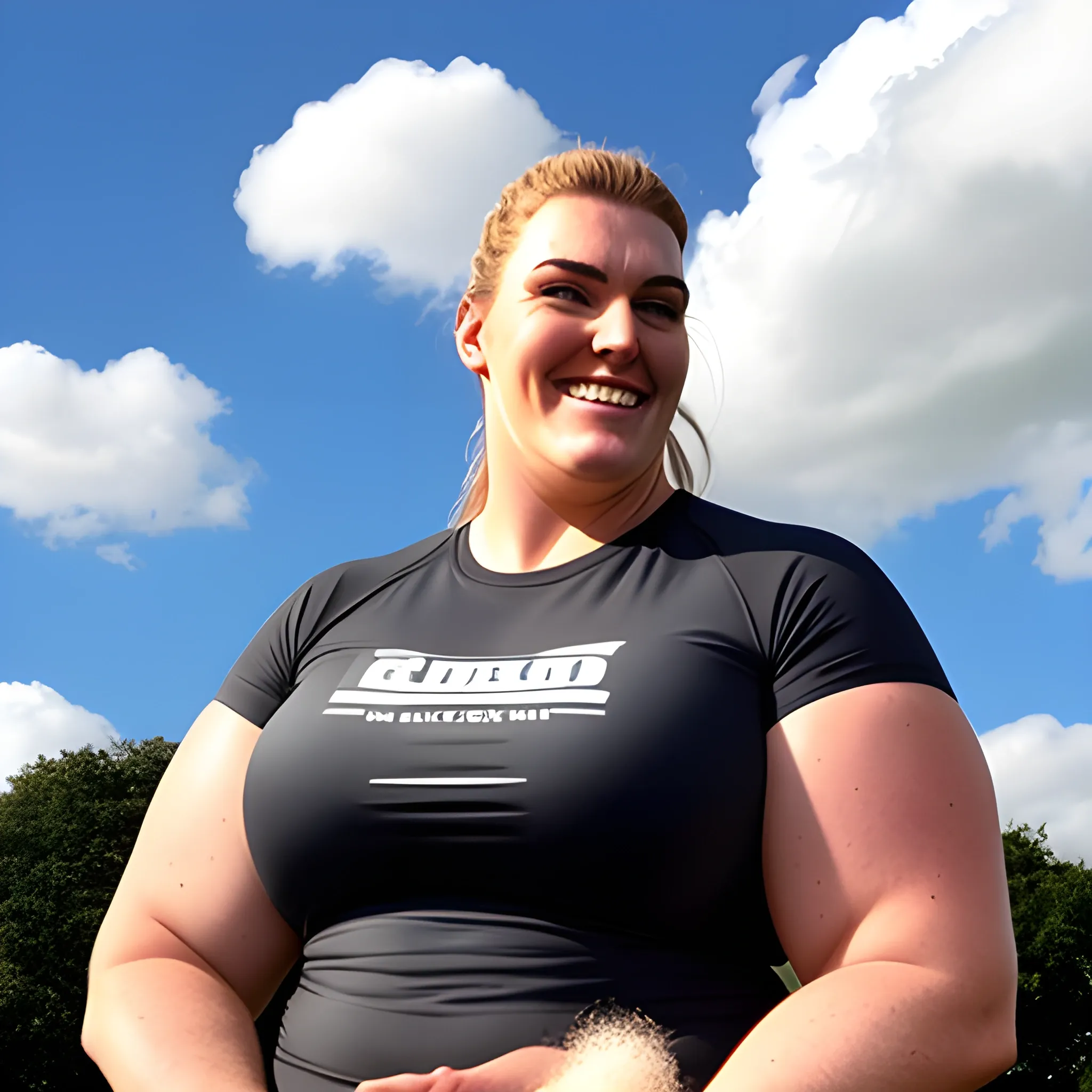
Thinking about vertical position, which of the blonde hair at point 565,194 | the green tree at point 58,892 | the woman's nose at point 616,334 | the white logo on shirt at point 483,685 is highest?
the green tree at point 58,892

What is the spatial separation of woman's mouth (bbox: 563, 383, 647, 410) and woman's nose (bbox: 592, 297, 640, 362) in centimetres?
7

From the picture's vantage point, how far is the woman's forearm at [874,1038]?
75.3 inches

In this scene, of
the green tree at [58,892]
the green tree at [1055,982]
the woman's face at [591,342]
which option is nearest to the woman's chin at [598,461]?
the woman's face at [591,342]

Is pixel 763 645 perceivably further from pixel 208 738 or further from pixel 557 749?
pixel 208 738

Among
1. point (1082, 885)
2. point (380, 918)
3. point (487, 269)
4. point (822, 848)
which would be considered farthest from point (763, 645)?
point (1082, 885)

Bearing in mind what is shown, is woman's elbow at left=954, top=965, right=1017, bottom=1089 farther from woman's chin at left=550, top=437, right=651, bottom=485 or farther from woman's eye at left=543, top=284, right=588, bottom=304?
woman's eye at left=543, top=284, right=588, bottom=304

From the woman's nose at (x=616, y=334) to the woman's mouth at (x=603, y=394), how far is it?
0.22 ft

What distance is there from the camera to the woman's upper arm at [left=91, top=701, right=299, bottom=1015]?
2.68 metres

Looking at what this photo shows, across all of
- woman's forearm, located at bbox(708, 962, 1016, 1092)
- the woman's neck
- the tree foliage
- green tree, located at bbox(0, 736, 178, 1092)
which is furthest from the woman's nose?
green tree, located at bbox(0, 736, 178, 1092)

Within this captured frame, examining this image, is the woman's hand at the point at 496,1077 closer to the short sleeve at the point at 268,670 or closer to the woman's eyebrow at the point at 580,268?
the short sleeve at the point at 268,670

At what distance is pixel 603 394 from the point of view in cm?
275

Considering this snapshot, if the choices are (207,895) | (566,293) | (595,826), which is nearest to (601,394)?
(566,293)

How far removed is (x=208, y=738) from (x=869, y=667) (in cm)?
154

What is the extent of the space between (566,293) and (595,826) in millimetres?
1220
